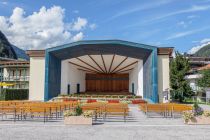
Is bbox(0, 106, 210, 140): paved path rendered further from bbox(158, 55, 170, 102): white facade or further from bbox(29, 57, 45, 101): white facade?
bbox(29, 57, 45, 101): white facade

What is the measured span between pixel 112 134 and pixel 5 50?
9841 cm

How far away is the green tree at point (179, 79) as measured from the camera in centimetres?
3105

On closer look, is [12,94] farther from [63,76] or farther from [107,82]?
[107,82]

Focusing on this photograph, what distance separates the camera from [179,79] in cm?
3128

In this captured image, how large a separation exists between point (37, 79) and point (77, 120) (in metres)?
20.8

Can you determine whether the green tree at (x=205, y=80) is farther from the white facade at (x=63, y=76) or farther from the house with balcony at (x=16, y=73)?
the house with balcony at (x=16, y=73)

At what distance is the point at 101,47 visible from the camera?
32.1 metres

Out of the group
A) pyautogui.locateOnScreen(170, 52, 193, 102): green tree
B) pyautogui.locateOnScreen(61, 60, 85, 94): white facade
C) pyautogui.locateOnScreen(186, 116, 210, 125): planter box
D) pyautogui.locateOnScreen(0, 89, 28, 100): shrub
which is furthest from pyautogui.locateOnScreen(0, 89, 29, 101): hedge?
pyautogui.locateOnScreen(186, 116, 210, 125): planter box

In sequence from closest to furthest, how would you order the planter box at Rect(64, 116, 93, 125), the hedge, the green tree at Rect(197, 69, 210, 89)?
the planter box at Rect(64, 116, 93, 125)
the hedge
the green tree at Rect(197, 69, 210, 89)

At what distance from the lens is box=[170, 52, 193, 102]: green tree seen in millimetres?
31047

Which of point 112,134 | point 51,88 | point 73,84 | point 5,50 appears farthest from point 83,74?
point 5,50

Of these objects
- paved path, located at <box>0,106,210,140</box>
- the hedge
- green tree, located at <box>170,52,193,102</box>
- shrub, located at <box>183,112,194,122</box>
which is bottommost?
paved path, located at <box>0,106,210,140</box>

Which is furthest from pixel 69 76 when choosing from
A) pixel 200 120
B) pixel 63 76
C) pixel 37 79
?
pixel 200 120

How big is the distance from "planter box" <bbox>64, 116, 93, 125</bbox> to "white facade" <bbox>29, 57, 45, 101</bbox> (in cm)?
2040
